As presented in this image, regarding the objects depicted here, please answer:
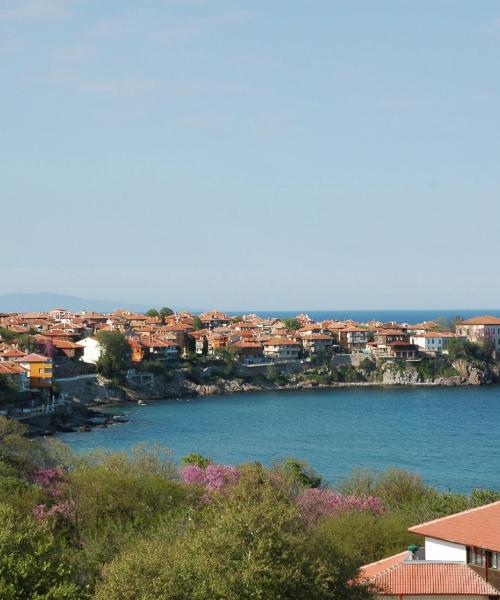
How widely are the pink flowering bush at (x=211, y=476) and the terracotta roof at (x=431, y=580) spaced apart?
8816 mm

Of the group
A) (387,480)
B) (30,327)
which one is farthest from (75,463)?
(30,327)

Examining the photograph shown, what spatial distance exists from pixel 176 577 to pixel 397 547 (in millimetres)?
8045

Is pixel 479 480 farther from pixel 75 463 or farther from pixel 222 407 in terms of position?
pixel 222 407

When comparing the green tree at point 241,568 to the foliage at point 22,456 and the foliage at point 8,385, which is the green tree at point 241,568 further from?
the foliage at point 8,385

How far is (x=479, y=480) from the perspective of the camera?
1336 inches

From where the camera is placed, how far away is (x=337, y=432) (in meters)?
48.4

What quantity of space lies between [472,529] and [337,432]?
112 ft

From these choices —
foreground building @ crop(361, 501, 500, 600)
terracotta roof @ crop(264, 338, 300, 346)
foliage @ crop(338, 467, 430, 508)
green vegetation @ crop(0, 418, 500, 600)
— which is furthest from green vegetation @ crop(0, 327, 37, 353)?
foreground building @ crop(361, 501, 500, 600)

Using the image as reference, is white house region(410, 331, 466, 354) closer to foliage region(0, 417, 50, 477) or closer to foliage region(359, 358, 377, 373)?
foliage region(359, 358, 377, 373)

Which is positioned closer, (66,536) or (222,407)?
(66,536)

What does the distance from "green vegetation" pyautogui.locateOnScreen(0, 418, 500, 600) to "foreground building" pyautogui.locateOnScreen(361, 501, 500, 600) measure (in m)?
1.05

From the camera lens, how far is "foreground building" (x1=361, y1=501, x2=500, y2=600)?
13.6 metres

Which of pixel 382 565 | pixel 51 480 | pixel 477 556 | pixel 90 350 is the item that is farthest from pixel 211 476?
pixel 90 350

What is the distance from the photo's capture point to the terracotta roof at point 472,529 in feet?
46.2
